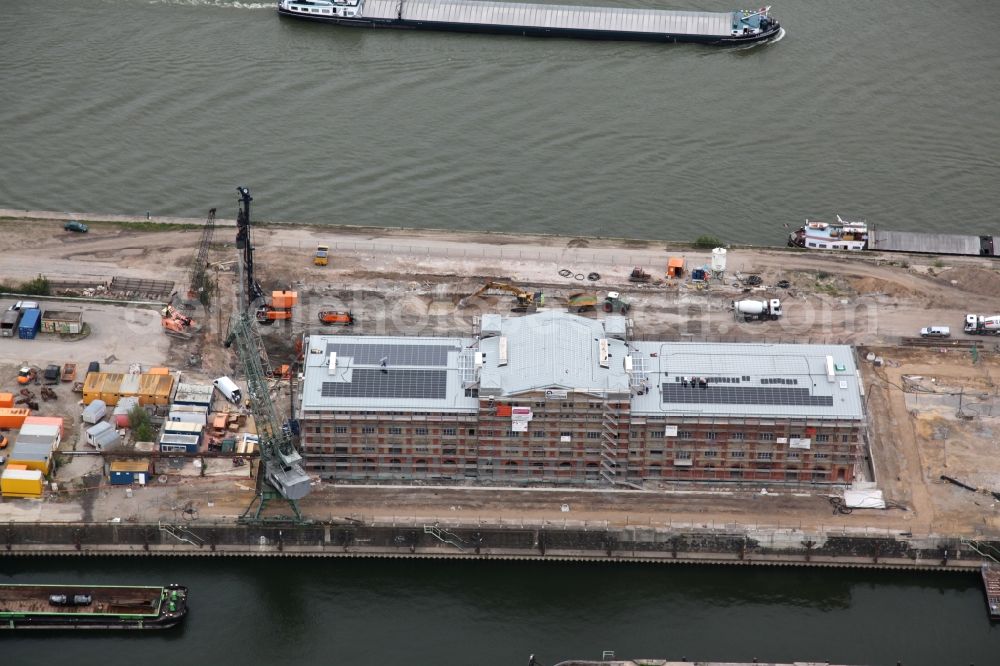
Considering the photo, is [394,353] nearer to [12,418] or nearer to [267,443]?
[267,443]

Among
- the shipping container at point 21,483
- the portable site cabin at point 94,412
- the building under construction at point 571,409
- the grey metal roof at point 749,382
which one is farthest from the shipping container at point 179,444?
the grey metal roof at point 749,382

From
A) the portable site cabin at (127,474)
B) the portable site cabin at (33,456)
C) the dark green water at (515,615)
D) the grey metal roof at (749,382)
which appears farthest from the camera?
the portable site cabin at (127,474)

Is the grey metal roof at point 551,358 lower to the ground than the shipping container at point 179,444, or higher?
higher

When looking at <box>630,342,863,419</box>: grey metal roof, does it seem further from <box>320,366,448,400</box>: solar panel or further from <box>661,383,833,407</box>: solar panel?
<box>320,366,448,400</box>: solar panel

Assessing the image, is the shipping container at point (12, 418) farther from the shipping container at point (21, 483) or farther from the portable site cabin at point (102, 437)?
the shipping container at point (21, 483)

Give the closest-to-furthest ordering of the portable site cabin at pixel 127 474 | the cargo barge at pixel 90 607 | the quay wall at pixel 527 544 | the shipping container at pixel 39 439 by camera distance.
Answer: the cargo barge at pixel 90 607
the quay wall at pixel 527 544
the portable site cabin at pixel 127 474
the shipping container at pixel 39 439

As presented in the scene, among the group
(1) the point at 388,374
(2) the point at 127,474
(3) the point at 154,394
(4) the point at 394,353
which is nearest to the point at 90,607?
(2) the point at 127,474

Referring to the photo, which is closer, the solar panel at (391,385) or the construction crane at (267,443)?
the construction crane at (267,443)

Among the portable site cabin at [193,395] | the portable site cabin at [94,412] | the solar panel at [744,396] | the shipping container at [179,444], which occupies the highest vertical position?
the solar panel at [744,396]
